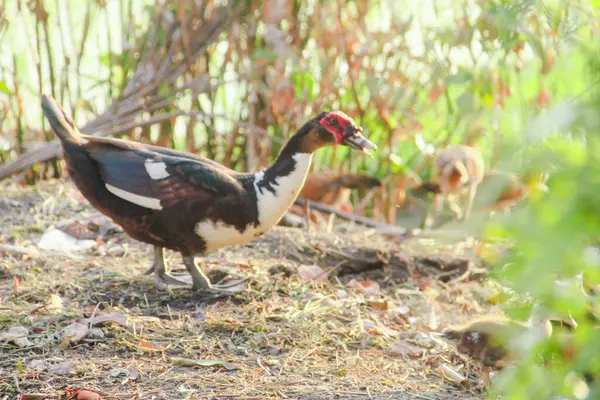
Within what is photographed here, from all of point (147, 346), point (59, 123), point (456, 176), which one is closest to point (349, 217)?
point (456, 176)

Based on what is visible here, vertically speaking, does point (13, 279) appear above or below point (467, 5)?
below

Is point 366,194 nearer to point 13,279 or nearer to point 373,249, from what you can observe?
point 373,249

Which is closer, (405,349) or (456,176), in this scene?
(405,349)

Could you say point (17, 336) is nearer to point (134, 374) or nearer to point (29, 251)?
point (134, 374)

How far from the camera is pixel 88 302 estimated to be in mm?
3584

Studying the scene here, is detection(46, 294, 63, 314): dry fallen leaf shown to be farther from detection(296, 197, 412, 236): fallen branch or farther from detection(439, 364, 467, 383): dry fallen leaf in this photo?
detection(296, 197, 412, 236): fallen branch

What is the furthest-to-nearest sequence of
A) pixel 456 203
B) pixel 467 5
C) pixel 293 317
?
pixel 456 203 → pixel 467 5 → pixel 293 317

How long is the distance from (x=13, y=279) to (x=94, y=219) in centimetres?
115

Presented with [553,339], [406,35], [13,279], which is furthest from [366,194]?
[553,339]

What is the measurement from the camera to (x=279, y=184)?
376cm

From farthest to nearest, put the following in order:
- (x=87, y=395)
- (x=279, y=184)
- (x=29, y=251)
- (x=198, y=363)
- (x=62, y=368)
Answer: (x=29, y=251)
(x=279, y=184)
(x=198, y=363)
(x=62, y=368)
(x=87, y=395)

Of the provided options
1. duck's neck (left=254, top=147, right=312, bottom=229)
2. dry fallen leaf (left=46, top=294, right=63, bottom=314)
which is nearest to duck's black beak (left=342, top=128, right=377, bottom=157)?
duck's neck (left=254, top=147, right=312, bottom=229)

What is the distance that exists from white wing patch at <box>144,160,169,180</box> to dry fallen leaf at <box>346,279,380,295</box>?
1095 mm

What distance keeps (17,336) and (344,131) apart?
1628 millimetres
